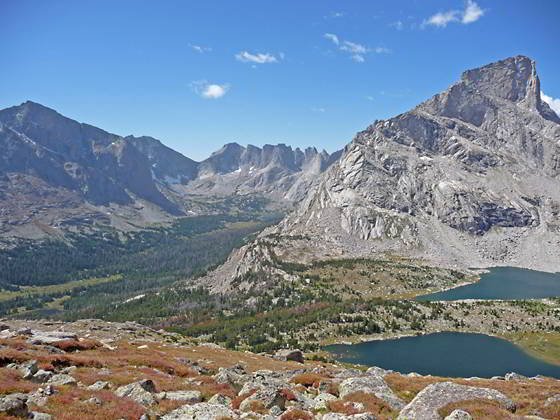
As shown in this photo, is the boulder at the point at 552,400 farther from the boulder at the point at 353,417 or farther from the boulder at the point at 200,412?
the boulder at the point at 200,412

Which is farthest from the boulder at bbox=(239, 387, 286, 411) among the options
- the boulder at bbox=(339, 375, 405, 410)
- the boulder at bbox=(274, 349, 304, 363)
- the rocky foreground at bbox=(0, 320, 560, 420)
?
the boulder at bbox=(274, 349, 304, 363)

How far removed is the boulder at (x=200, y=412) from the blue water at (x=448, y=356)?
377 feet

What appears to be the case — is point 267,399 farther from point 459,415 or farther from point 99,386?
point 99,386

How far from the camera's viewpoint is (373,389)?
31.9 meters

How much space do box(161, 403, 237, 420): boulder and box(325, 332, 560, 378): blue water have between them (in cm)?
11505

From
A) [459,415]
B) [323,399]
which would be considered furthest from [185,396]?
[459,415]

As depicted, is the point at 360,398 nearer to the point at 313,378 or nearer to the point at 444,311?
the point at 313,378

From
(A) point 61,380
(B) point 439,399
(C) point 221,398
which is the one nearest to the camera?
(B) point 439,399

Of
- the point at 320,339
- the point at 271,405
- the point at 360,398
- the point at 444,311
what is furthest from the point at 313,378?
the point at 444,311

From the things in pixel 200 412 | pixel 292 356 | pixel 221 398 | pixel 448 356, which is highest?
pixel 200 412

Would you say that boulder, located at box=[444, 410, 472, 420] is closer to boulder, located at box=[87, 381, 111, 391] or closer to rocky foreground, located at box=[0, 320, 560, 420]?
rocky foreground, located at box=[0, 320, 560, 420]

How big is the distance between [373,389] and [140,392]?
1891 cm

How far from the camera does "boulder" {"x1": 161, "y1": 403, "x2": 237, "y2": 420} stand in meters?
23.7

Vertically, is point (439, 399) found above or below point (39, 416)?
above
